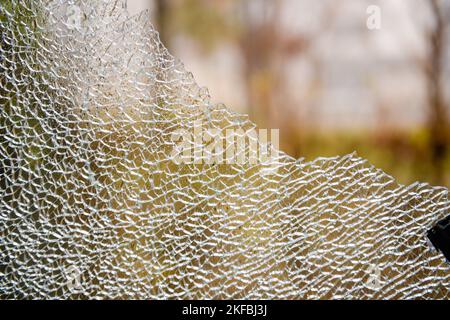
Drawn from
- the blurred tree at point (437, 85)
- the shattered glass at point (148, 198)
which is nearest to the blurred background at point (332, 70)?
the blurred tree at point (437, 85)

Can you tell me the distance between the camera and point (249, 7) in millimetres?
1707

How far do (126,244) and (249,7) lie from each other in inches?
48.6

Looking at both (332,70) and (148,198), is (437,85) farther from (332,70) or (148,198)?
(148,198)

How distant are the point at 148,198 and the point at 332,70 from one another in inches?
44.5

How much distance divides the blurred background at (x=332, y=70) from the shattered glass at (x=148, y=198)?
3.10 ft

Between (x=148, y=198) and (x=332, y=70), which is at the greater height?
(x=332, y=70)

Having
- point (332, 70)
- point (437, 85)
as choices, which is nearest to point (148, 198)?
point (332, 70)

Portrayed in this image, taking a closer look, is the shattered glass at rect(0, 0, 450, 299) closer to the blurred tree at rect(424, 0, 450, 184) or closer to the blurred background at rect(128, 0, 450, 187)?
the blurred background at rect(128, 0, 450, 187)

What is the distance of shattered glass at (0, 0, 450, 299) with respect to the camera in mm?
635

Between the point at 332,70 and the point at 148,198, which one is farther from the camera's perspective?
the point at 332,70

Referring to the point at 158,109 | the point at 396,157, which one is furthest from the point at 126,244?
the point at 396,157

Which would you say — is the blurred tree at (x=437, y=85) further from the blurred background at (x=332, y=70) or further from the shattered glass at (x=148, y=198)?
the shattered glass at (x=148, y=198)

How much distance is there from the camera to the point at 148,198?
661mm

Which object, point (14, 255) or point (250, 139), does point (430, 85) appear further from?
point (14, 255)
